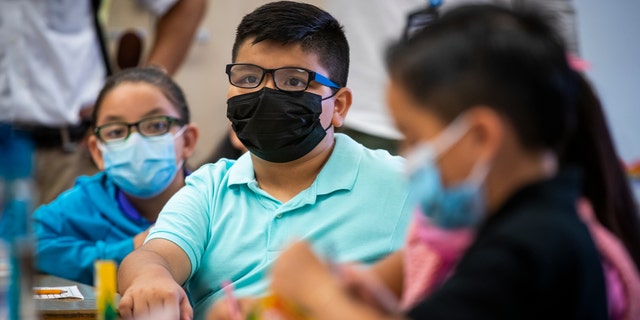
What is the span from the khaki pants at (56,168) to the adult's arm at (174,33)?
0.49m

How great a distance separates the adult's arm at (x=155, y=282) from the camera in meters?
1.43

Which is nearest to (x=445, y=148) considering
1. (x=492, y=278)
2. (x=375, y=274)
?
(x=492, y=278)

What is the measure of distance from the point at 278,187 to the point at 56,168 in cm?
136

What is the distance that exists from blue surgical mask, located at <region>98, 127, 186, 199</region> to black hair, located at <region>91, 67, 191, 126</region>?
0.38 ft

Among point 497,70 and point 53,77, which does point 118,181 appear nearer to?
point 53,77

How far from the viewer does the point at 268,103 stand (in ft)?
5.70

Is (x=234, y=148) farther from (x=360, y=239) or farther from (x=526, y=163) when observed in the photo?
(x=526, y=163)

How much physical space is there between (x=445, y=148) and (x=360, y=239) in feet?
2.50

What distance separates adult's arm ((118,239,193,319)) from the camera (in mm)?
1429

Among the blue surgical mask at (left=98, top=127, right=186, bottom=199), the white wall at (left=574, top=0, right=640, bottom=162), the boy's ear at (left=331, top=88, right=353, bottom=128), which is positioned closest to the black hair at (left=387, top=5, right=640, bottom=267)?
the boy's ear at (left=331, top=88, right=353, bottom=128)

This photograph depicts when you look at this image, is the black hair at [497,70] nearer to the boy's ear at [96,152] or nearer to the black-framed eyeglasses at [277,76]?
the black-framed eyeglasses at [277,76]

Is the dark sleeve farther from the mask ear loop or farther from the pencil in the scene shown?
the pencil

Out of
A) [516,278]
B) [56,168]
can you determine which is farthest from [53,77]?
[516,278]

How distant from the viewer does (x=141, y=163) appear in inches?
93.1
